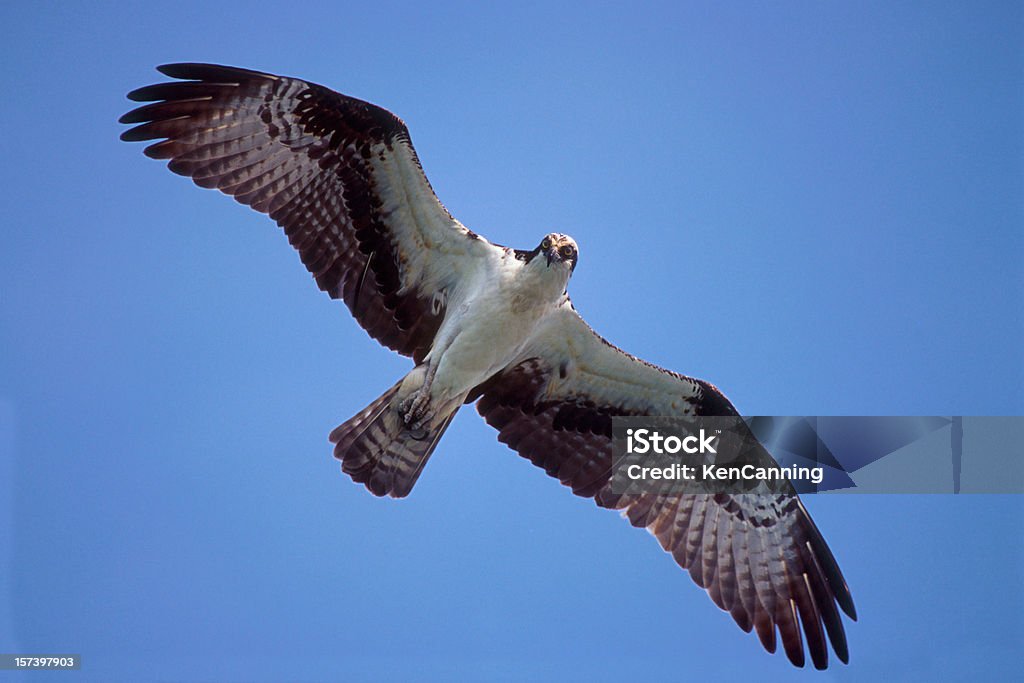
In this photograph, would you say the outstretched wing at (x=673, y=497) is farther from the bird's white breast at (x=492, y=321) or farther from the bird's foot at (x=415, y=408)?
the bird's foot at (x=415, y=408)

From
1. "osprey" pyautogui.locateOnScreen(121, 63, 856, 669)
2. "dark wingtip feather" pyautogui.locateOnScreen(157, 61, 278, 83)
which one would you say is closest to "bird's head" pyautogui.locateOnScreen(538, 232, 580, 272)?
"osprey" pyautogui.locateOnScreen(121, 63, 856, 669)

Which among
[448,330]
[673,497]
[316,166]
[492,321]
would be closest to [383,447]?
[448,330]

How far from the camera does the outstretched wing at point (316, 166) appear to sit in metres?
8.32

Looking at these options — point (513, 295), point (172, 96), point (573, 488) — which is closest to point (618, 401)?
point (573, 488)

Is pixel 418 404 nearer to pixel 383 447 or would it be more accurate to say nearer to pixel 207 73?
pixel 383 447

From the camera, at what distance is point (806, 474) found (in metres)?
9.59

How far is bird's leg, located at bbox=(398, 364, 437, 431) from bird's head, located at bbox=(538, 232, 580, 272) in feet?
4.03

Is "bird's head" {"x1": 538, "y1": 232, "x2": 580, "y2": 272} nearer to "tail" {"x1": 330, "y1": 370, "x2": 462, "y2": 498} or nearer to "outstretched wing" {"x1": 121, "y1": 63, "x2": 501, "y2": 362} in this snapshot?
"outstretched wing" {"x1": 121, "y1": 63, "x2": 501, "y2": 362}

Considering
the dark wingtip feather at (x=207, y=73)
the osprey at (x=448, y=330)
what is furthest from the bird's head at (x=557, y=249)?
the dark wingtip feather at (x=207, y=73)

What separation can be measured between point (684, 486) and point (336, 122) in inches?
165

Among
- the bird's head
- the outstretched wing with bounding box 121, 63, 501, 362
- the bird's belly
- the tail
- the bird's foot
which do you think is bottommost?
the tail

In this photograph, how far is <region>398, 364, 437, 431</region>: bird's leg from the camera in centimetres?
845

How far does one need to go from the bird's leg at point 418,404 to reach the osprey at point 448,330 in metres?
0.02

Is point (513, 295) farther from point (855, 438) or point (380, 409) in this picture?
point (855, 438)
